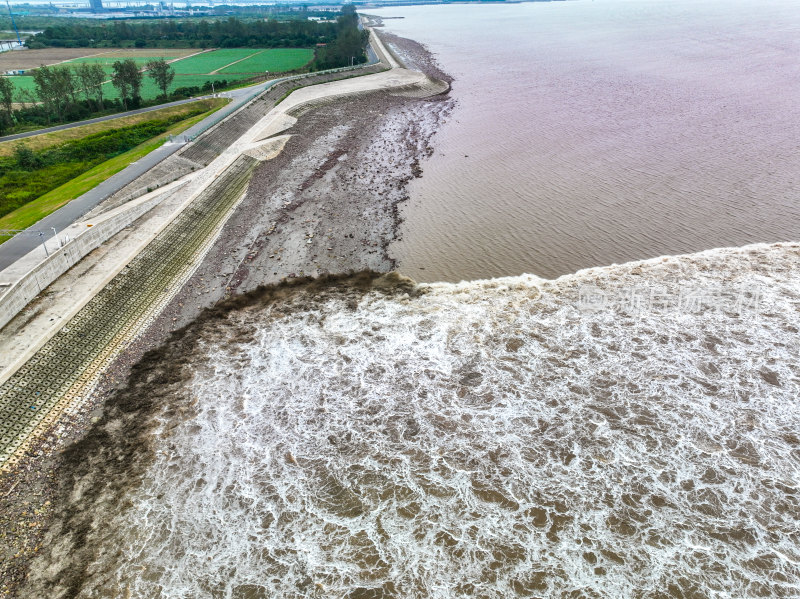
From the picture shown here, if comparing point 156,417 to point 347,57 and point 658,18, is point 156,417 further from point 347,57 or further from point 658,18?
point 658,18

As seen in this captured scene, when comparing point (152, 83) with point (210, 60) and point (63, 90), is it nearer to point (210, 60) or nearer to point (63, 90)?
point (63, 90)

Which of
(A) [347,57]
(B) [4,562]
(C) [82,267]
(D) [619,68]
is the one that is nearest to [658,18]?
(D) [619,68]

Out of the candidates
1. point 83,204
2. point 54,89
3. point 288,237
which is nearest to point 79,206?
point 83,204

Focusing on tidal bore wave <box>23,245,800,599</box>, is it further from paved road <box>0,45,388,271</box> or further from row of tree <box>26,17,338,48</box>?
row of tree <box>26,17,338,48</box>

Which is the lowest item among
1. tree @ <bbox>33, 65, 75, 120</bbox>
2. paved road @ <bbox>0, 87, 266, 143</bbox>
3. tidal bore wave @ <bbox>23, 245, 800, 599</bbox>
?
tidal bore wave @ <bbox>23, 245, 800, 599</bbox>

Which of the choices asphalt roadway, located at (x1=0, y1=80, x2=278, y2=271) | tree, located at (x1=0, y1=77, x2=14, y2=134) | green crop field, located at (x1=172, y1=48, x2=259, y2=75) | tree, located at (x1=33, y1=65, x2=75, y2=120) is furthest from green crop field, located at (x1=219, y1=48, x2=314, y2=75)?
asphalt roadway, located at (x1=0, y1=80, x2=278, y2=271)
